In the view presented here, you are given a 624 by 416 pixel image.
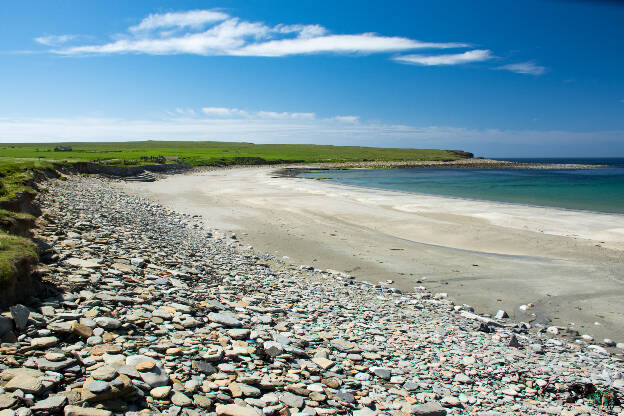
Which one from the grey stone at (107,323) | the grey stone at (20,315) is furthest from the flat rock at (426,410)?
the grey stone at (20,315)

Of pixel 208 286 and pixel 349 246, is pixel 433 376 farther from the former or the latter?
pixel 349 246

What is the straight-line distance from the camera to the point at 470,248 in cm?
1969

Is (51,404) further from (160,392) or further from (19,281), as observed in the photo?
(19,281)

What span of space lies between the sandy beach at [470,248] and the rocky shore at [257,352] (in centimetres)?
213

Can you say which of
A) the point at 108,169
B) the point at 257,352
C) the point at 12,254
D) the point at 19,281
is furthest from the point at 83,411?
the point at 108,169

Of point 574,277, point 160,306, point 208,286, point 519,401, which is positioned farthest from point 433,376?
point 574,277

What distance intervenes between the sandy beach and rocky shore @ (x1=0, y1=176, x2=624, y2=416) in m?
2.13

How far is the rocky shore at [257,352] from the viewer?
4797 mm

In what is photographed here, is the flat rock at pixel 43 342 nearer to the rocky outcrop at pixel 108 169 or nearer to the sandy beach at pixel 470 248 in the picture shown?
the sandy beach at pixel 470 248

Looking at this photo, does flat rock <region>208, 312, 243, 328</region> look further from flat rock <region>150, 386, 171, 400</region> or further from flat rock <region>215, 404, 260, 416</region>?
flat rock <region>215, 404, 260, 416</region>

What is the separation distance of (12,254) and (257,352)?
5.10 m

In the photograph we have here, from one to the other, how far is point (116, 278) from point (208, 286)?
8.04ft

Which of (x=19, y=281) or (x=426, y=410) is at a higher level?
(x=19, y=281)

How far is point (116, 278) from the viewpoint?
864cm
